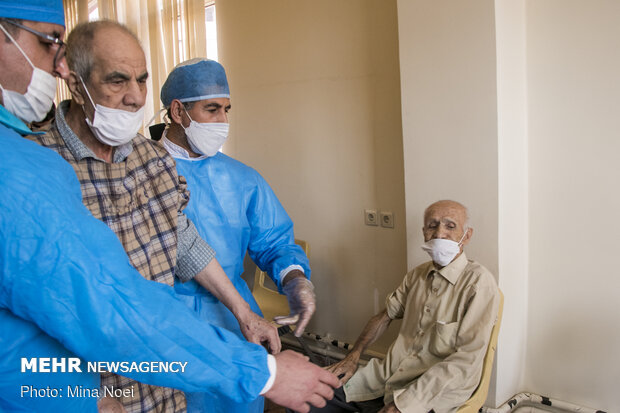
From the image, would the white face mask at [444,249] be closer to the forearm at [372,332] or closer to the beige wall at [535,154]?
the beige wall at [535,154]

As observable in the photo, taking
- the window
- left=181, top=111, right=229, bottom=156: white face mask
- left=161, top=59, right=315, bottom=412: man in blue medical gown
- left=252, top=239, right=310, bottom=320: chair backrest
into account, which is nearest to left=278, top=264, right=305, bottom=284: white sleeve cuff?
left=161, top=59, right=315, bottom=412: man in blue medical gown

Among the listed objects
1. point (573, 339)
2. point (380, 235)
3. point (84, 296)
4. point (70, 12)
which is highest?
point (70, 12)

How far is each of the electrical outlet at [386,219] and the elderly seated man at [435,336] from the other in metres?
0.63

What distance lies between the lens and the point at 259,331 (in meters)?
1.44

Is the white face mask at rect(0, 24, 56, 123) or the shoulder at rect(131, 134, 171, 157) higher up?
the white face mask at rect(0, 24, 56, 123)

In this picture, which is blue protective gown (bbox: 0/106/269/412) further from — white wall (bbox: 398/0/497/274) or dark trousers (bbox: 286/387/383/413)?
white wall (bbox: 398/0/497/274)

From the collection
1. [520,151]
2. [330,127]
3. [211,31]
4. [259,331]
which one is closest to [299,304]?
[259,331]

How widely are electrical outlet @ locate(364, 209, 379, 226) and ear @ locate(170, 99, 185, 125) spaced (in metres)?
1.41

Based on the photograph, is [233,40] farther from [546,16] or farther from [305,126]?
[546,16]

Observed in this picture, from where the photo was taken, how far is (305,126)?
320 cm

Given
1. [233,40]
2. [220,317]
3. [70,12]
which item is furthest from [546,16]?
[70,12]

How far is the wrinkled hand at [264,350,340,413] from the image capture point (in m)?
0.92

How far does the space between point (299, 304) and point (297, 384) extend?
0.56m

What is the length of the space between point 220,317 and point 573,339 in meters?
1.67
